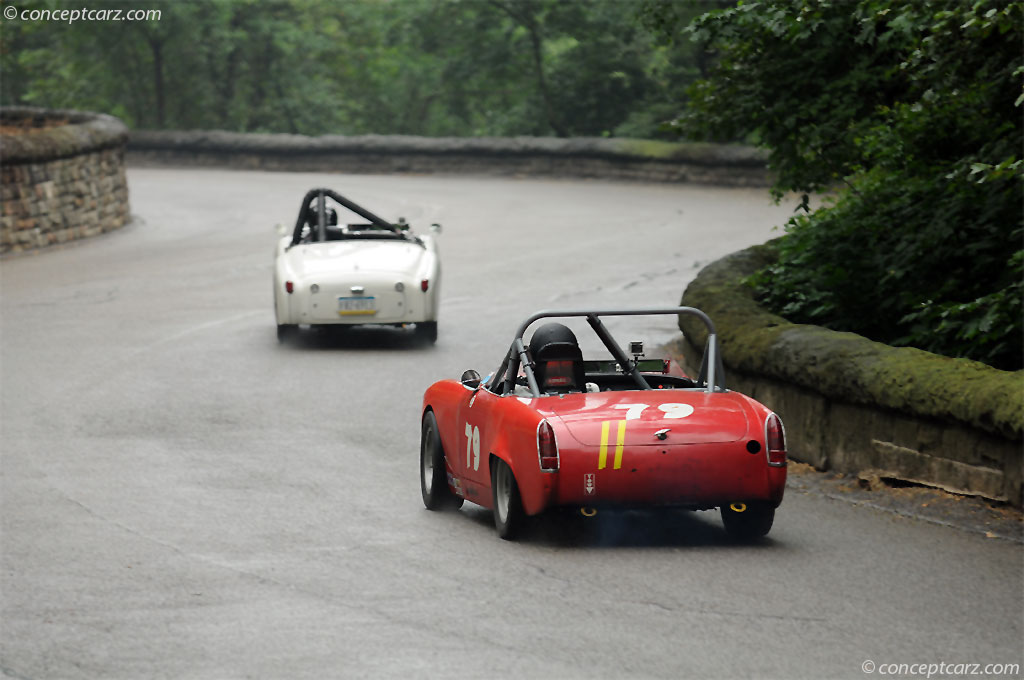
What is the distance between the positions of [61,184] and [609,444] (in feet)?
72.1

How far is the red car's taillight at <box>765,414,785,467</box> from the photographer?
8578 mm

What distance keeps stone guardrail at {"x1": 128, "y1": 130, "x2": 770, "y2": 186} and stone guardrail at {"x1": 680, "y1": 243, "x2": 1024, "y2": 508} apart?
22275mm

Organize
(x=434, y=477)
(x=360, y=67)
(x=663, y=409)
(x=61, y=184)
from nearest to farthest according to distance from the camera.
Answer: (x=663, y=409), (x=434, y=477), (x=61, y=184), (x=360, y=67)

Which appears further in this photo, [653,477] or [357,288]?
[357,288]

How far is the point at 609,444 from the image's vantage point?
8469mm

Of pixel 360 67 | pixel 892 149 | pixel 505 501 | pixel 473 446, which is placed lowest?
pixel 360 67

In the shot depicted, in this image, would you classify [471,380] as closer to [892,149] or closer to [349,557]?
[349,557]

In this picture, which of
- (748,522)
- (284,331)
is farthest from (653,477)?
(284,331)

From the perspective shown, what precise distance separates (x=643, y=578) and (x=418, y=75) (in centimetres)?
5293

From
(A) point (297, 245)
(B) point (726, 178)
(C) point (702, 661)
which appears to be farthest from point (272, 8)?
(C) point (702, 661)

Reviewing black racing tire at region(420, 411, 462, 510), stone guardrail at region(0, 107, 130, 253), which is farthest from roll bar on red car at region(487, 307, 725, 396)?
stone guardrail at region(0, 107, 130, 253)

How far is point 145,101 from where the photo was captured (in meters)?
55.6

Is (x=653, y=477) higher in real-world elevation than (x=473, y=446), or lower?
higher

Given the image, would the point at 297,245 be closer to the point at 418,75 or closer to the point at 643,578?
the point at 643,578
